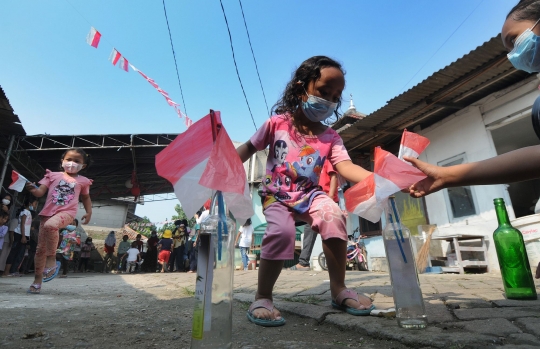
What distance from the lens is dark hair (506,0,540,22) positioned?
136 cm

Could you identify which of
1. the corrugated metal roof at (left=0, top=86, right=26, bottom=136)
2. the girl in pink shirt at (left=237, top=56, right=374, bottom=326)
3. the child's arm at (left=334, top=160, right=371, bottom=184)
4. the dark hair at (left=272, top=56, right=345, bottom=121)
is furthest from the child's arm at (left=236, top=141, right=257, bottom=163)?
the corrugated metal roof at (left=0, top=86, right=26, bottom=136)

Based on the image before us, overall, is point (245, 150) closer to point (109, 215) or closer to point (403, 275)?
point (403, 275)

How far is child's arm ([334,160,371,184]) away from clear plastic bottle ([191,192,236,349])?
999 mm

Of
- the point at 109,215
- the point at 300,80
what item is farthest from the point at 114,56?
the point at 109,215

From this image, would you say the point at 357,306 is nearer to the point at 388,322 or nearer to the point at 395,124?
the point at 388,322

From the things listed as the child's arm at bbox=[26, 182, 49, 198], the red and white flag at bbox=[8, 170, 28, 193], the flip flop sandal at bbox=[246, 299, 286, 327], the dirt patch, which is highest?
the red and white flag at bbox=[8, 170, 28, 193]

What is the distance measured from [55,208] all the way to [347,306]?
132 inches

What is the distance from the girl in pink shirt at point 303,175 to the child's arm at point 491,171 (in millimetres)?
523

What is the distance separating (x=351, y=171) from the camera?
6.32 ft

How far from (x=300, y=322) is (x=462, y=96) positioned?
5.80 metres

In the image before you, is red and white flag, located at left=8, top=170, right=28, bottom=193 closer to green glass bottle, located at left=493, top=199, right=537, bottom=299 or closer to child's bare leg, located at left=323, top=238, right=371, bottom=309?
child's bare leg, located at left=323, top=238, right=371, bottom=309

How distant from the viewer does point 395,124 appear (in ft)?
22.5

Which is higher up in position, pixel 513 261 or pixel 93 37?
pixel 93 37

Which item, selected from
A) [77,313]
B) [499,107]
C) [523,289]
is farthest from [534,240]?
[77,313]
